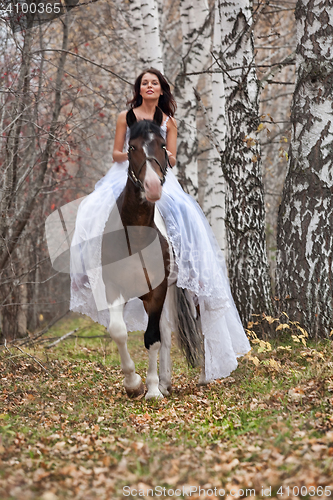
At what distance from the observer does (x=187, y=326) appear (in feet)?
18.9

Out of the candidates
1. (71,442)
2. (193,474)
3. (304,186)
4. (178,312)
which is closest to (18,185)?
(178,312)

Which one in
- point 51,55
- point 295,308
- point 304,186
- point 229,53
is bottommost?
point 295,308

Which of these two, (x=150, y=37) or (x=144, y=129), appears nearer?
(x=144, y=129)

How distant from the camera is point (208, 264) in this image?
17.9ft

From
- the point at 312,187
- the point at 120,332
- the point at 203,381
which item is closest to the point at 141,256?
the point at 120,332

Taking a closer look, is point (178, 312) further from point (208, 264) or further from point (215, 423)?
point (215, 423)

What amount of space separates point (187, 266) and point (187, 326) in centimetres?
80

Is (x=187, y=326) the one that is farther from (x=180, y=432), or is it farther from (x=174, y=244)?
(x=180, y=432)

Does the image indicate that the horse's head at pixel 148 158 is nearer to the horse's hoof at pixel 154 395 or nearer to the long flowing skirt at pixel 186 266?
the long flowing skirt at pixel 186 266

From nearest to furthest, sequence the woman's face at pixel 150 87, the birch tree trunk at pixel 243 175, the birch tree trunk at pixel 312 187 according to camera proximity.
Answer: the woman's face at pixel 150 87 → the birch tree trunk at pixel 312 187 → the birch tree trunk at pixel 243 175

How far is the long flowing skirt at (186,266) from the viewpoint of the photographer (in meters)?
5.20

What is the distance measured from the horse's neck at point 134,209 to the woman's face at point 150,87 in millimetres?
1252

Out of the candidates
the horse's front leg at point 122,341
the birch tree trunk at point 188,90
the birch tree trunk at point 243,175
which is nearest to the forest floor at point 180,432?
the horse's front leg at point 122,341

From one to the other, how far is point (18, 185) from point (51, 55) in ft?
16.7
